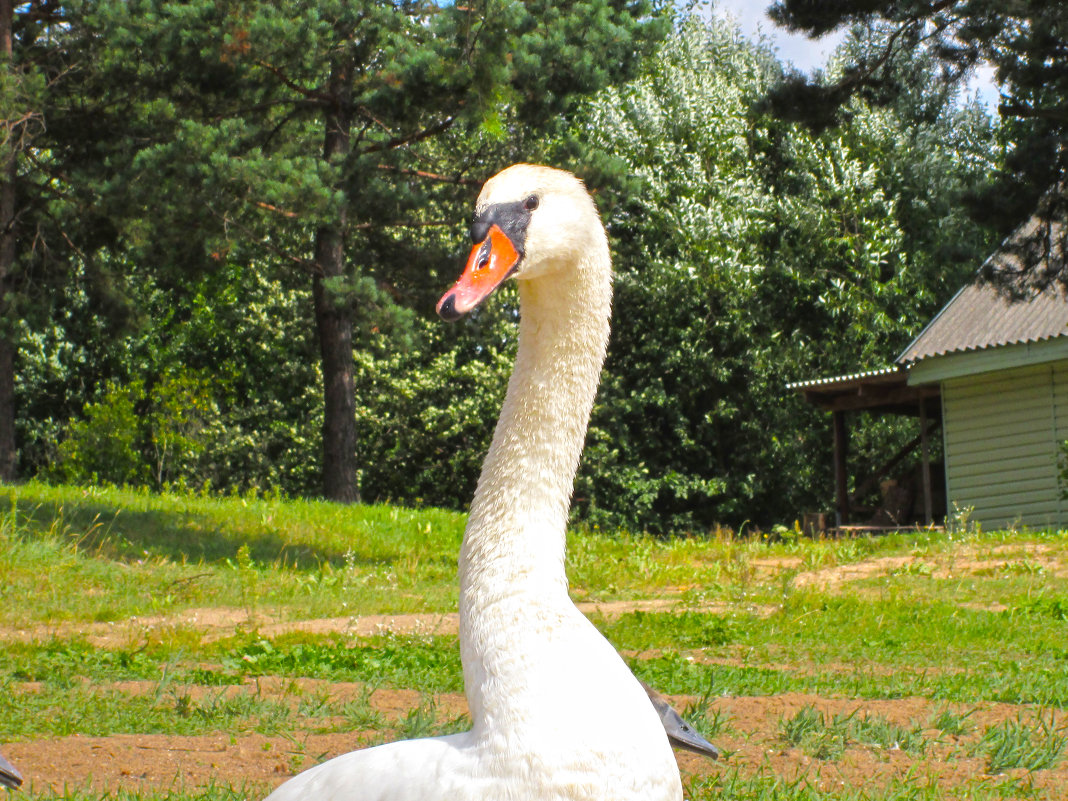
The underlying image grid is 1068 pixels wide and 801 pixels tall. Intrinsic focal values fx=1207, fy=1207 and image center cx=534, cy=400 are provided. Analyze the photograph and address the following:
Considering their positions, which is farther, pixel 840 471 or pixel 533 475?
pixel 840 471

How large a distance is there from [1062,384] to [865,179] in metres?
8.62

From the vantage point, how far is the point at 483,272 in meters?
2.26

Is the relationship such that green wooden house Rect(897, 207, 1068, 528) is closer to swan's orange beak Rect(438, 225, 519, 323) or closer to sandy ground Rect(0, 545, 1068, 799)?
sandy ground Rect(0, 545, 1068, 799)

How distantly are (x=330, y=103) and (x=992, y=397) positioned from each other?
1114 centimetres

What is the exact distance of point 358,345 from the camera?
2628 cm

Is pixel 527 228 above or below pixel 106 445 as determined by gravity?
above

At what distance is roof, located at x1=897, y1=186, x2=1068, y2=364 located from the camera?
1141 centimetres

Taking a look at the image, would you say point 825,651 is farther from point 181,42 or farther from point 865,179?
point 865,179

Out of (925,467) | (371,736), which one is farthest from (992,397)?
(371,736)

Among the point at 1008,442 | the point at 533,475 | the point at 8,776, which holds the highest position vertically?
the point at 533,475

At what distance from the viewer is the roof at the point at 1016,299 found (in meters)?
11.4

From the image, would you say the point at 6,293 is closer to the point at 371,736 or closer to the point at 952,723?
the point at 371,736

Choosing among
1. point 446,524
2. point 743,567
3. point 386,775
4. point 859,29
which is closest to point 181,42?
point 446,524

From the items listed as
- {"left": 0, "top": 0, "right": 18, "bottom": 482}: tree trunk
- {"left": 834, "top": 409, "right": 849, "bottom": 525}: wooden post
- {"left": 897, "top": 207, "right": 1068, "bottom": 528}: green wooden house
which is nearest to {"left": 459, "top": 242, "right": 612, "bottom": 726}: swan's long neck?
{"left": 897, "top": 207, "right": 1068, "bottom": 528}: green wooden house
